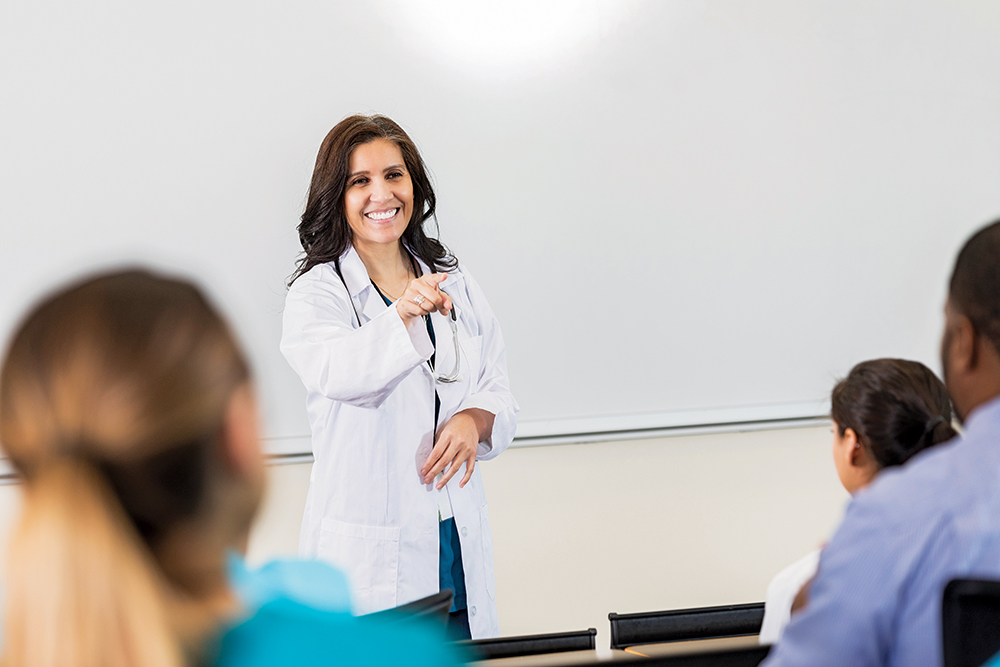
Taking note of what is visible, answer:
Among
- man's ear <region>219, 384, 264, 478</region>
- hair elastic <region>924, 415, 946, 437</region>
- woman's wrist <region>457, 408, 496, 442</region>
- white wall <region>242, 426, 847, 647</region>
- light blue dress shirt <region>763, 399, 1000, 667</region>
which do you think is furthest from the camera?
white wall <region>242, 426, 847, 647</region>

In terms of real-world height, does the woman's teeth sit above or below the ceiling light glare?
below

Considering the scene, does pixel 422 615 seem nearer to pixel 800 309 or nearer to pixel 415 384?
pixel 415 384

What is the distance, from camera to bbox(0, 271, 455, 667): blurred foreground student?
0.51m

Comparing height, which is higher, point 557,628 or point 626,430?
point 626,430

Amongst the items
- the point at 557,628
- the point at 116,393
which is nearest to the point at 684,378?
the point at 557,628

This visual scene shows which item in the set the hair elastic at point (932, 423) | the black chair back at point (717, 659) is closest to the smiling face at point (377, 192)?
the hair elastic at point (932, 423)

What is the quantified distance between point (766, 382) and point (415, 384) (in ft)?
4.40

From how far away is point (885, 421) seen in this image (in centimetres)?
147

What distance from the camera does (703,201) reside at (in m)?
2.73

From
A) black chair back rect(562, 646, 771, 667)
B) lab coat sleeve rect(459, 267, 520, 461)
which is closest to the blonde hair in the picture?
black chair back rect(562, 646, 771, 667)

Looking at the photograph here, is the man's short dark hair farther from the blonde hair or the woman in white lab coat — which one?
the woman in white lab coat

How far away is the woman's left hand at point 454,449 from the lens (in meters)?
1.77

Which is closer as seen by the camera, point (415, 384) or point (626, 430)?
point (415, 384)

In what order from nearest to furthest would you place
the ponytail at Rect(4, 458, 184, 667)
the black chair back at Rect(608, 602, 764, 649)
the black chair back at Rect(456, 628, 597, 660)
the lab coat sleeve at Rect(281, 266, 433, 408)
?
the ponytail at Rect(4, 458, 184, 667), the black chair back at Rect(456, 628, 597, 660), the black chair back at Rect(608, 602, 764, 649), the lab coat sleeve at Rect(281, 266, 433, 408)
